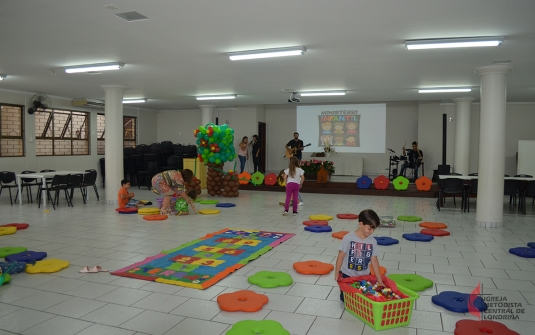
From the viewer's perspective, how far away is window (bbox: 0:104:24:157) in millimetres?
12102

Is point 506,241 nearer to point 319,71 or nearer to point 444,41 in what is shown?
point 444,41

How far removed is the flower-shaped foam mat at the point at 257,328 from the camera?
11.0ft

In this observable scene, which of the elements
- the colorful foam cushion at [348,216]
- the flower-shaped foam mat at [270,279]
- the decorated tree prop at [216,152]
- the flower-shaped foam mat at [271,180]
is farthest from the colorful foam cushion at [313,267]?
the flower-shaped foam mat at [271,180]

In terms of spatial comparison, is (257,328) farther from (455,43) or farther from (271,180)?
(271,180)

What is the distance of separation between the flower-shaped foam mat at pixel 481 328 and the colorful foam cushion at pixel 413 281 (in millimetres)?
889

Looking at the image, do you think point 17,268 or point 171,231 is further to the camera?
point 171,231

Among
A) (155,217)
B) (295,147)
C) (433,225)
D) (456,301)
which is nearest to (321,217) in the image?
(433,225)

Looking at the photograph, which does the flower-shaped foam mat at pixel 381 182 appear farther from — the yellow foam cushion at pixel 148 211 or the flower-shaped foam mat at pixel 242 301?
the flower-shaped foam mat at pixel 242 301

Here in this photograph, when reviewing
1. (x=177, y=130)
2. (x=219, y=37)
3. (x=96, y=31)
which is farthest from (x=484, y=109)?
(x=177, y=130)

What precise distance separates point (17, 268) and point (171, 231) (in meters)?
2.78

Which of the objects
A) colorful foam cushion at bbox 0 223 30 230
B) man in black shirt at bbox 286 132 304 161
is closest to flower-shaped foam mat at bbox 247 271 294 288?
colorful foam cushion at bbox 0 223 30 230

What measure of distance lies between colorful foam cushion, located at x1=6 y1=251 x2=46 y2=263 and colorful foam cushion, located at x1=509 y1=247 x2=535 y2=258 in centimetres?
664

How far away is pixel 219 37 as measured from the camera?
6348 mm

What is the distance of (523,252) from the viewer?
5.93 meters
